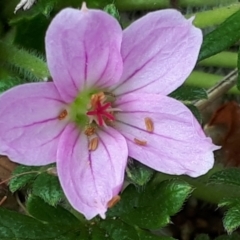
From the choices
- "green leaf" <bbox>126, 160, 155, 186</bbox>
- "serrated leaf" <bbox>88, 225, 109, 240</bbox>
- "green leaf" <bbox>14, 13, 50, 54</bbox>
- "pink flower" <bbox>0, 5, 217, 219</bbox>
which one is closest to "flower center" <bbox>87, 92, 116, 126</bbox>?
"pink flower" <bbox>0, 5, 217, 219</bbox>

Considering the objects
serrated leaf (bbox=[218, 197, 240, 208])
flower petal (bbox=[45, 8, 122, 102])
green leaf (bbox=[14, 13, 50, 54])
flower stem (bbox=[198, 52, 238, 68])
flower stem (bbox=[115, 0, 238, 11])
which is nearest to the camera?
flower petal (bbox=[45, 8, 122, 102])

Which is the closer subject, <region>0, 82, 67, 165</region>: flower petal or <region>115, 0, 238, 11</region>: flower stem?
<region>0, 82, 67, 165</region>: flower petal

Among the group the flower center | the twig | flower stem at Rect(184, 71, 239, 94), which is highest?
the flower center

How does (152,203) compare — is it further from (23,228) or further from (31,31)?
(31,31)

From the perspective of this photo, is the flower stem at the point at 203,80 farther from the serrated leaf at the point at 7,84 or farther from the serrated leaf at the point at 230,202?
the serrated leaf at the point at 7,84

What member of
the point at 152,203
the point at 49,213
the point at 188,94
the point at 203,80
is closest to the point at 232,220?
the point at 152,203

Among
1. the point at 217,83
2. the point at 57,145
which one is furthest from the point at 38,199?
the point at 217,83

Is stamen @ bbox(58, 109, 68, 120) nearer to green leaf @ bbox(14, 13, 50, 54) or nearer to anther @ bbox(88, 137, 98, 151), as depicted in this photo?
anther @ bbox(88, 137, 98, 151)

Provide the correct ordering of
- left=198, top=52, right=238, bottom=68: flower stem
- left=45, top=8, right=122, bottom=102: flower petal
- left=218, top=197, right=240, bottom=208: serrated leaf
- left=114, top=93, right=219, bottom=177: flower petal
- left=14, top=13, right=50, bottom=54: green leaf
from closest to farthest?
left=45, top=8, right=122, bottom=102: flower petal
left=114, top=93, right=219, bottom=177: flower petal
left=218, top=197, right=240, bottom=208: serrated leaf
left=14, top=13, right=50, bottom=54: green leaf
left=198, top=52, right=238, bottom=68: flower stem
